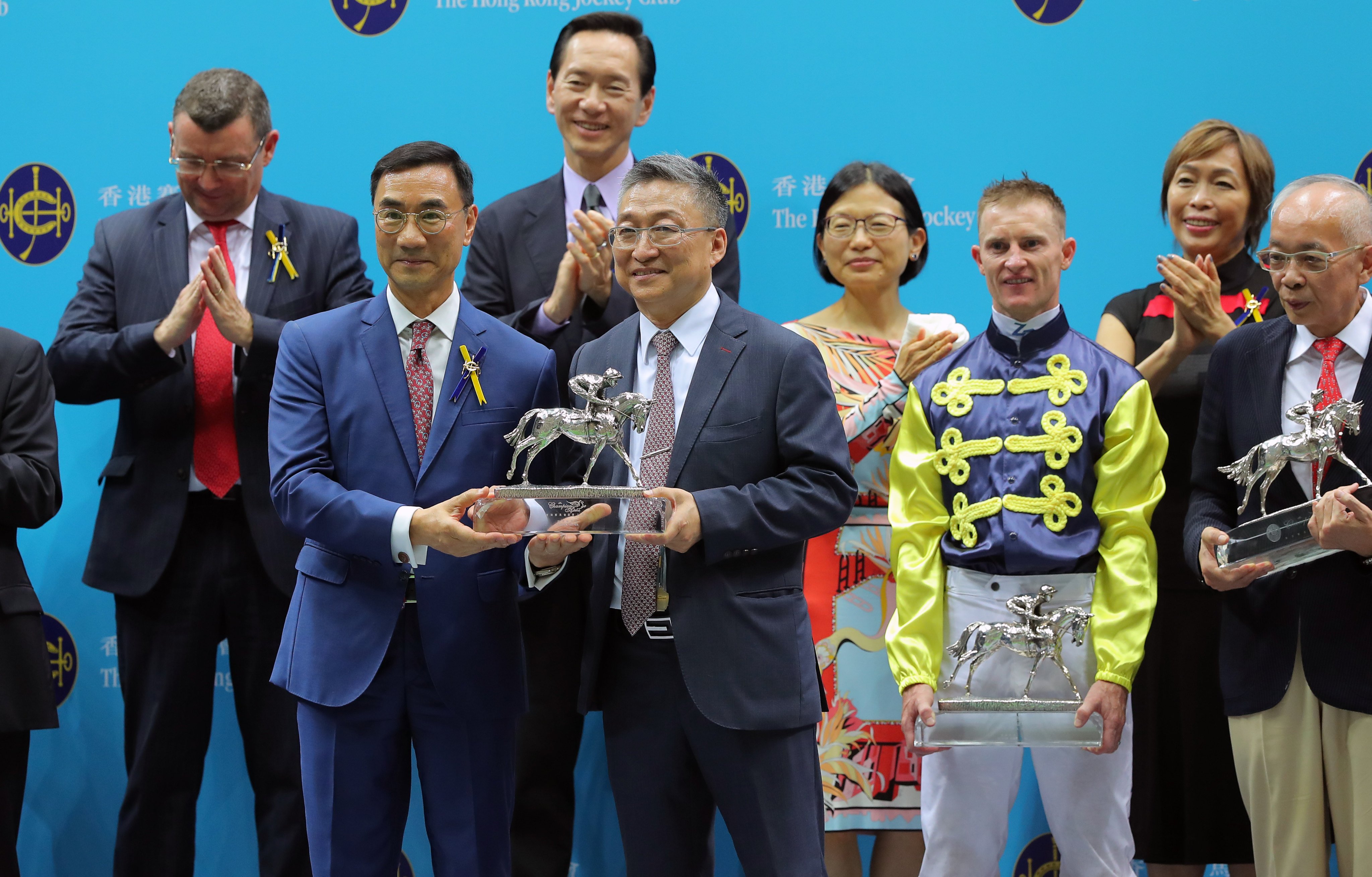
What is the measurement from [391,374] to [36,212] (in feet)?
9.34

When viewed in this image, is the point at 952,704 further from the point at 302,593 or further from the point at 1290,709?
the point at 302,593

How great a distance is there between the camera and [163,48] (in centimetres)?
493

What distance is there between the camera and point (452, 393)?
295cm

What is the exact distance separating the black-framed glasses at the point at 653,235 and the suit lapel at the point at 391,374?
1.88 feet

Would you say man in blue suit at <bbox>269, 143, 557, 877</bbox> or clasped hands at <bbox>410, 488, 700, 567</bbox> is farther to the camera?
man in blue suit at <bbox>269, 143, 557, 877</bbox>

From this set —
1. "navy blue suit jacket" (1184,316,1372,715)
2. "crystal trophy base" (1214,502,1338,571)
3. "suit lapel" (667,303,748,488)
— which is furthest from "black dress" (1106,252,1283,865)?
"suit lapel" (667,303,748,488)

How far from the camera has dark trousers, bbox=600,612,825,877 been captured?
2865 millimetres

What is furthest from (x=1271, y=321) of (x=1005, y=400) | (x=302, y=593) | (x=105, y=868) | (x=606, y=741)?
(x=105, y=868)

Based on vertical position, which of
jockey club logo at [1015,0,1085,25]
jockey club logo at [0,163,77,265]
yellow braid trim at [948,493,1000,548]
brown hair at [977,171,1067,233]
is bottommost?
yellow braid trim at [948,493,1000,548]

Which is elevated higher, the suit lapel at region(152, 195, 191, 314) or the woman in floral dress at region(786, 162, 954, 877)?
the suit lapel at region(152, 195, 191, 314)

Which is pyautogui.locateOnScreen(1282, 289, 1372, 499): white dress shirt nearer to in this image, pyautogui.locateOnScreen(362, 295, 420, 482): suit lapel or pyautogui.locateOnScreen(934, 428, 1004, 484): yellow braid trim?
pyautogui.locateOnScreen(934, 428, 1004, 484): yellow braid trim

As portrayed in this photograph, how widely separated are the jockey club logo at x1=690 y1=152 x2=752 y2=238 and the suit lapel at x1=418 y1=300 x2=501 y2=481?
2.00 m

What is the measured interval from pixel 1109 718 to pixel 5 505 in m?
3.09

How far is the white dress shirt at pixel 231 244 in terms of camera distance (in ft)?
13.5
